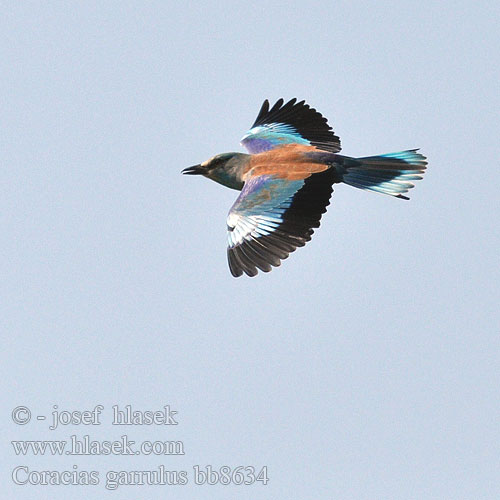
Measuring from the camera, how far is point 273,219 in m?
13.2

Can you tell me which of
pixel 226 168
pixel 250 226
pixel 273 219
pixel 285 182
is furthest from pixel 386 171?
pixel 226 168

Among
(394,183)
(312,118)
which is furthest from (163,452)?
(312,118)

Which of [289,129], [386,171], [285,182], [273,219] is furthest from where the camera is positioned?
[289,129]

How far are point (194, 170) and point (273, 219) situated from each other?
259 cm

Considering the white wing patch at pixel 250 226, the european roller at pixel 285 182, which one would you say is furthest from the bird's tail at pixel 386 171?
the white wing patch at pixel 250 226

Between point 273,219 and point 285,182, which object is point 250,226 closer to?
point 273,219

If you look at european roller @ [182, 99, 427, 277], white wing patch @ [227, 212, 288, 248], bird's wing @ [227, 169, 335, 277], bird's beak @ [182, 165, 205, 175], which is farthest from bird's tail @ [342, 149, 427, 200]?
bird's beak @ [182, 165, 205, 175]

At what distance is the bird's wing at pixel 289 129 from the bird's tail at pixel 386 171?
150 centimetres

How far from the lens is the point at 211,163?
15094 mm

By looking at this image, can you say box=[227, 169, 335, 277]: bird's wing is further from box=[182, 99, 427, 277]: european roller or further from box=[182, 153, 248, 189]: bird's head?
box=[182, 153, 248, 189]: bird's head

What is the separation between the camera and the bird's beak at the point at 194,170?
15297mm

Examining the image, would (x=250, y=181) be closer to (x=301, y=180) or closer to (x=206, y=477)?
(x=301, y=180)

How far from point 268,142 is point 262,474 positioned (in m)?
5.09

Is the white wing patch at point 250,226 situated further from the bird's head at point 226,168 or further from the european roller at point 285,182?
the bird's head at point 226,168
